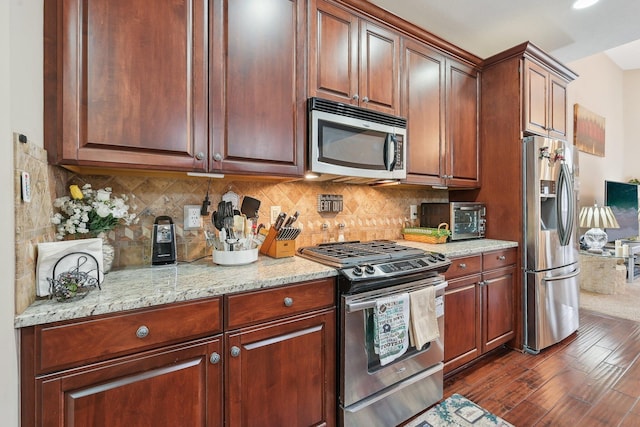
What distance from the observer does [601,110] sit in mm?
5008

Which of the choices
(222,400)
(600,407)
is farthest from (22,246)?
(600,407)

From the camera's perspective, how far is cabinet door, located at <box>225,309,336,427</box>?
3.93ft

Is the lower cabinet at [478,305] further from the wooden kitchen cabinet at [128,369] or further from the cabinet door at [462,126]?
the wooden kitchen cabinet at [128,369]

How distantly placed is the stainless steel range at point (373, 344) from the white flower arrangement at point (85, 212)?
101 cm

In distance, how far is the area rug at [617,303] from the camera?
A: 10.9 ft

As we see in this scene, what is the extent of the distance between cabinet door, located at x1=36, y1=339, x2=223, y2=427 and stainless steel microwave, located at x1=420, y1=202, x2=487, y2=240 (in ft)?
6.87

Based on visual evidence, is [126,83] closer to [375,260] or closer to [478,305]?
[375,260]

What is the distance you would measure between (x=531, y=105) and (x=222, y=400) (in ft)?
10.1

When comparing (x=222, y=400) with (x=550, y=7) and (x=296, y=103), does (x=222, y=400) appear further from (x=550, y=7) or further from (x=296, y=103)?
(x=550, y=7)

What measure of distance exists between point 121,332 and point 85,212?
0.60m

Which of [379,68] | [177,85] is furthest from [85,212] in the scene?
[379,68]

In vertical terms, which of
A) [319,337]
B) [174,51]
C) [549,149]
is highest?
[174,51]

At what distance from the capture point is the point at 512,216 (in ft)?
8.28

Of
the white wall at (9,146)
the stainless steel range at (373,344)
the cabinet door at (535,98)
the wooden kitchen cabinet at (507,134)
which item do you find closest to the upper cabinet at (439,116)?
the wooden kitchen cabinet at (507,134)
